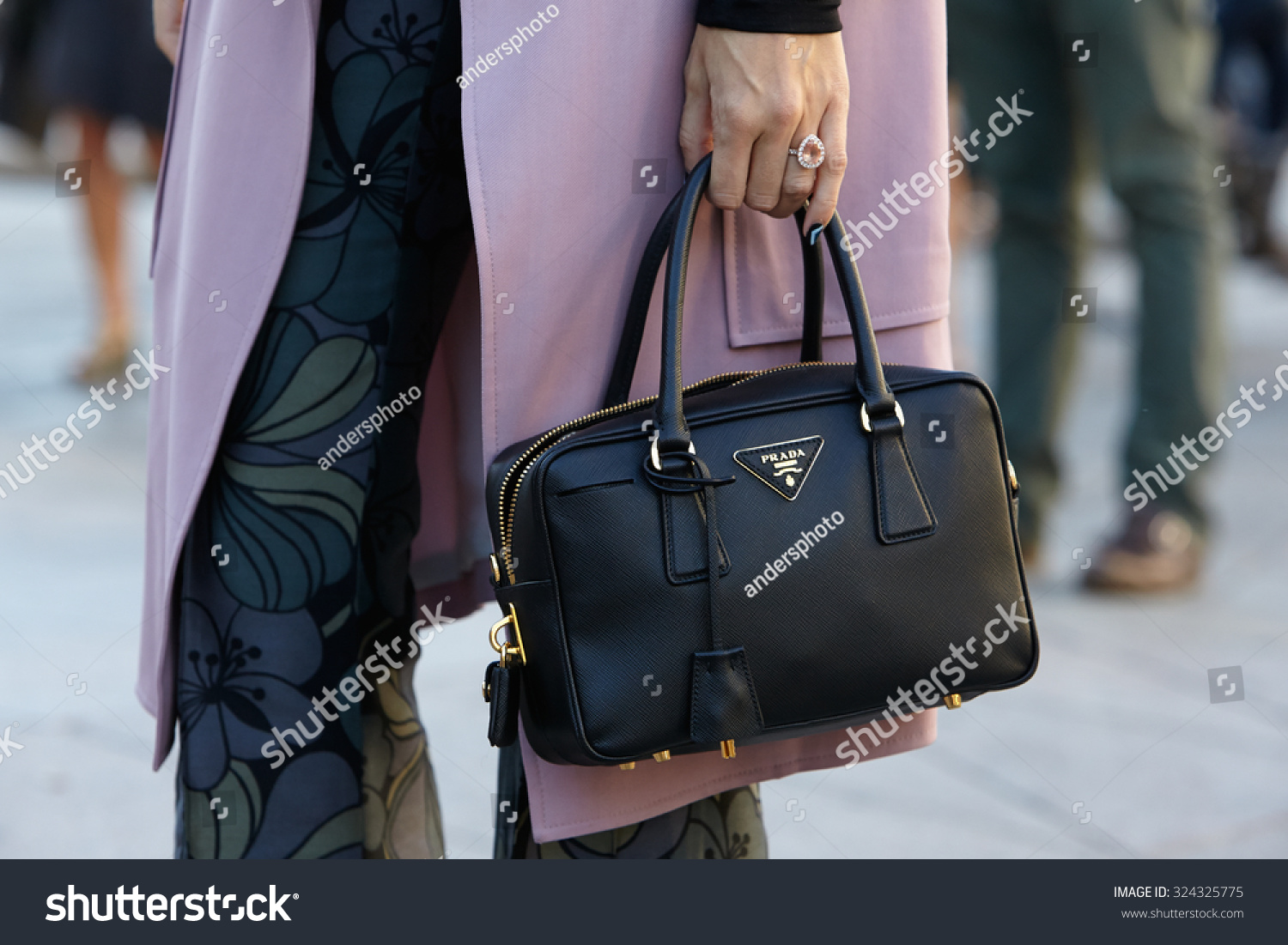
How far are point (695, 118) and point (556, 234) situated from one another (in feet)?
0.52

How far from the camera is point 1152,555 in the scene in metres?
2.75

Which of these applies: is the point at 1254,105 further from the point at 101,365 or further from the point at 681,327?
the point at 681,327

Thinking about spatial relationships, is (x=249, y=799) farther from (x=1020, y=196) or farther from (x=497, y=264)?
(x=1020, y=196)

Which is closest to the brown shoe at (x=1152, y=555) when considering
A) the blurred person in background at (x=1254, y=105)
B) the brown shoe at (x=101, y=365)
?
the brown shoe at (x=101, y=365)

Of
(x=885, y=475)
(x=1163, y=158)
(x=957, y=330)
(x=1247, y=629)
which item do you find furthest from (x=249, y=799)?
(x=957, y=330)

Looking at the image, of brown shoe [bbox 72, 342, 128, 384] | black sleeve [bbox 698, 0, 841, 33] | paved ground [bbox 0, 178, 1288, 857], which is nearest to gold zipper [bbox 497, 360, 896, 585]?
black sleeve [bbox 698, 0, 841, 33]

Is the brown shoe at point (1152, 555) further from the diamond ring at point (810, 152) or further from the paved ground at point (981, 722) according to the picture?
the diamond ring at point (810, 152)

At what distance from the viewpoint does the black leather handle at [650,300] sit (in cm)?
108

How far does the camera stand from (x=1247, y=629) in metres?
2.58

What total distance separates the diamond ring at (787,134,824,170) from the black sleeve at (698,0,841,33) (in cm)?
9

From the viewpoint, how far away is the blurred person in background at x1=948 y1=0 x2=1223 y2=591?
2643 mm

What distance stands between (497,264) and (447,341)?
0.27 metres

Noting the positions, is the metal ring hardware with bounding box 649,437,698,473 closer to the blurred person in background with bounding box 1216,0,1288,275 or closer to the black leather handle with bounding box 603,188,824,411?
the black leather handle with bounding box 603,188,824,411

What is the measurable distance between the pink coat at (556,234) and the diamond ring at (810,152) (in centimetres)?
11
